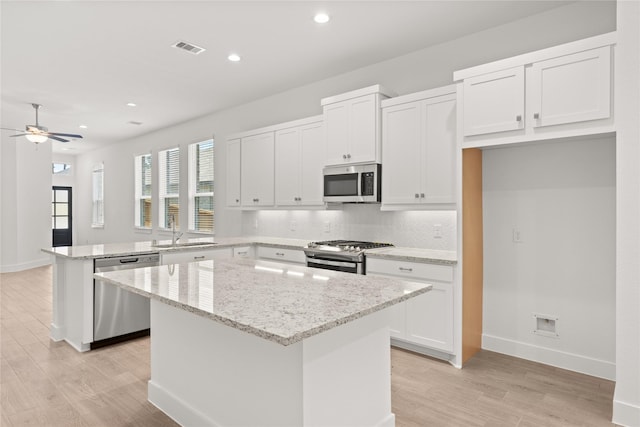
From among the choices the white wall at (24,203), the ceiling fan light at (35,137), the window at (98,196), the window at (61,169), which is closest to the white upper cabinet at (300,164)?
the ceiling fan light at (35,137)

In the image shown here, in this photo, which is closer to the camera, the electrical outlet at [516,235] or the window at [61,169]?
the electrical outlet at [516,235]

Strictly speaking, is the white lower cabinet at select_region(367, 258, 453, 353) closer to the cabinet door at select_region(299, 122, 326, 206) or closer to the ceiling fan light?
the cabinet door at select_region(299, 122, 326, 206)

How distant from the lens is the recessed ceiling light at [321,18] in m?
3.22

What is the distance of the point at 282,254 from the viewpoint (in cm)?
448

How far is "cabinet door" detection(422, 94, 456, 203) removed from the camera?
3.32 meters

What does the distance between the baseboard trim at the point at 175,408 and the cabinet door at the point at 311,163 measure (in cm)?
259

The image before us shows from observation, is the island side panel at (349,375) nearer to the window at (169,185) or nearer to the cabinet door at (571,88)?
the cabinet door at (571,88)

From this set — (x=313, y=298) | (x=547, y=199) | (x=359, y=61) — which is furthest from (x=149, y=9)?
(x=547, y=199)

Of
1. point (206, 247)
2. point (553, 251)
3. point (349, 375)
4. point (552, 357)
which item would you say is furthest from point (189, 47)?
point (552, 357)

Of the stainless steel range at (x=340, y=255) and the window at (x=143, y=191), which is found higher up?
the window at (x=143, y=191)

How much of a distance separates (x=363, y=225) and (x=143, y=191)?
Answer: 5897 millimetres

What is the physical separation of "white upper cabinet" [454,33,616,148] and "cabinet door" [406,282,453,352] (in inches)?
50.5

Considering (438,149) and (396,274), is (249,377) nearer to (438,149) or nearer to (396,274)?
(396,274)

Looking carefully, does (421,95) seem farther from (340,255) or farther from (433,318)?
(433,318)
